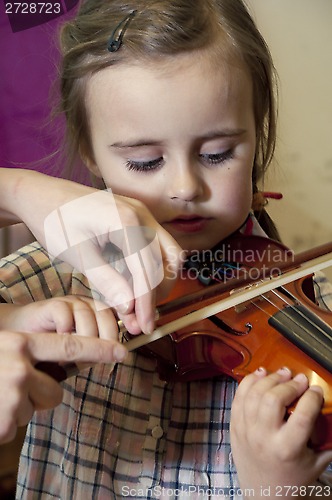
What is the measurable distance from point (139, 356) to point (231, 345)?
150 mm

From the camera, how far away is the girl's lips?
A: 77 centimetres

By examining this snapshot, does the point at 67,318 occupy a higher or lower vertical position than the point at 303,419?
higher

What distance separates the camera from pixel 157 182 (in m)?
0.72

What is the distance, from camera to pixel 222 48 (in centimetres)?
72

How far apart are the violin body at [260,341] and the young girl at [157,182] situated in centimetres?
6

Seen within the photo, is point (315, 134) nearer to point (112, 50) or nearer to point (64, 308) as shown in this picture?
point (112, 50)

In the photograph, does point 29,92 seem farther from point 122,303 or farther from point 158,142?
point 122,303

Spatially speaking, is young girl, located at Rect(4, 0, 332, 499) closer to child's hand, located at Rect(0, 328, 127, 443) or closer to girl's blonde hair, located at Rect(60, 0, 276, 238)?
girl's blonde hair, located at Rect(60, 0, 276, 238)

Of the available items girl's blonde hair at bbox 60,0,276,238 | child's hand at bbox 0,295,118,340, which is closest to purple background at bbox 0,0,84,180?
girl's blonde hair at bbox 60,0,276,238

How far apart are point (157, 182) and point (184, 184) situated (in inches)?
1.6

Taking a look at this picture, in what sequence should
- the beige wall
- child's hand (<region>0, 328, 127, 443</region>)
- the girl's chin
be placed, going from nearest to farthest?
child's hand (<region>0, 328, 127, 443</region>) → the girl's chin → the beige wall

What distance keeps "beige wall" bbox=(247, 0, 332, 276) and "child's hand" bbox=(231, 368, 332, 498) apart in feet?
3.16

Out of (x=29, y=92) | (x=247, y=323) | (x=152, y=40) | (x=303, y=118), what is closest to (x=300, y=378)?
(x=247, y=323)

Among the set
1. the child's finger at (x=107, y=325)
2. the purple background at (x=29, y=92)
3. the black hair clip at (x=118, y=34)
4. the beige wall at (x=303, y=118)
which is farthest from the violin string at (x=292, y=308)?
the beige wall at (x=303, y=118)
